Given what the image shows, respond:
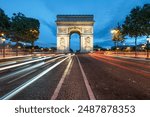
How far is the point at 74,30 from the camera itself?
110000 mm

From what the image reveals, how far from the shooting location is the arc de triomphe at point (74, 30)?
106812 mm

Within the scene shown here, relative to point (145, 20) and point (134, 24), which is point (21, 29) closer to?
point (134, 24)

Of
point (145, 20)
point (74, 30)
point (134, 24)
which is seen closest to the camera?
point (145, 20)

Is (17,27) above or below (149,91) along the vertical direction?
above

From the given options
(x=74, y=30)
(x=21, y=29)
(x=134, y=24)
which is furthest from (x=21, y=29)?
(x=74, y=30)

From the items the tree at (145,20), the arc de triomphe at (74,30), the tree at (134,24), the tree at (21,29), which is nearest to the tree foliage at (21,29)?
the tree at (21,29)

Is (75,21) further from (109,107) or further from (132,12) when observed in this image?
(109,107)

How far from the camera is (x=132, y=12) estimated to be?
200 feet

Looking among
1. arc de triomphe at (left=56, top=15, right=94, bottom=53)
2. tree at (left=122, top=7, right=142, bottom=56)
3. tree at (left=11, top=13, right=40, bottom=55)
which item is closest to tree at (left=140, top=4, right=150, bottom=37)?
tree at (left=122, top=7, right=142, bottom=56)

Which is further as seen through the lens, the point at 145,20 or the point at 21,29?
the point at 21,29

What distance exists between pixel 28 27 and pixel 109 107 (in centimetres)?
7813

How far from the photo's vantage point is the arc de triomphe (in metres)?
107

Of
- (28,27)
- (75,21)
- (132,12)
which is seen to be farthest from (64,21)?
(132,12)

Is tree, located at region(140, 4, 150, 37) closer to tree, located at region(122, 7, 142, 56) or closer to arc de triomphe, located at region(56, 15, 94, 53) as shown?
tree, located at region(122, 7, 142, 56)
